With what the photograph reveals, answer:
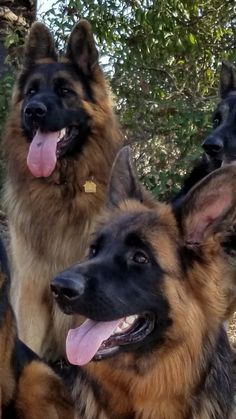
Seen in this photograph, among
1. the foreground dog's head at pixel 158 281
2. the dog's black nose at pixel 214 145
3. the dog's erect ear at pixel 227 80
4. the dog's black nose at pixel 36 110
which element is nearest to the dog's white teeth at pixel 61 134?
the dog's black nose at pixel 36 110

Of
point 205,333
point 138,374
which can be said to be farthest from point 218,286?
point 138,374

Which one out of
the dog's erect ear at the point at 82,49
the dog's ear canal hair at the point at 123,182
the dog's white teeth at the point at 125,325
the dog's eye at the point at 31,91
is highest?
the dog's erect ear at the point at 82,49

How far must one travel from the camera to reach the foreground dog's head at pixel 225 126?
6.05 m

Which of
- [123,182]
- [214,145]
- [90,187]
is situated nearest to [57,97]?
[90,187]

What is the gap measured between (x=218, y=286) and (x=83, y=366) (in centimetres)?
85

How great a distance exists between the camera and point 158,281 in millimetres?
3740

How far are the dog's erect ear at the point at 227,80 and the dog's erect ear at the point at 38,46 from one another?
59.4 inches

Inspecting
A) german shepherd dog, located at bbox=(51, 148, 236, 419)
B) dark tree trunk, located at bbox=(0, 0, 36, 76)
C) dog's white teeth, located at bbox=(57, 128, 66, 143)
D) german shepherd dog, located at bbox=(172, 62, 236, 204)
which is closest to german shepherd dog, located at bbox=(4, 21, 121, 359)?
dog's white teeth, located at bbox=(57, 128, 66, 143)

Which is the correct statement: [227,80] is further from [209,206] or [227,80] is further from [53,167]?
[209,206]

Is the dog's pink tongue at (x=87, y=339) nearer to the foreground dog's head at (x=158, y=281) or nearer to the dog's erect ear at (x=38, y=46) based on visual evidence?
the foreground dog's head at (x=158, y=281)

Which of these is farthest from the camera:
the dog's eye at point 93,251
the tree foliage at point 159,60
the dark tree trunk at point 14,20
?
the dark tree trunk at point 14,20

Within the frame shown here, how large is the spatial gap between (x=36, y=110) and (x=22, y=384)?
2381 mm

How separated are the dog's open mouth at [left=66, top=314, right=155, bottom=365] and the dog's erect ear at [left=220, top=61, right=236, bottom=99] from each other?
135 inches

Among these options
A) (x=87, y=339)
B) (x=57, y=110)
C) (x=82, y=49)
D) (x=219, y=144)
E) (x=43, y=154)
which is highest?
(x=82, y=49)
